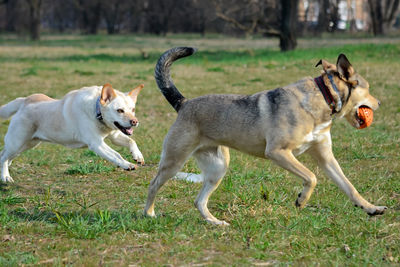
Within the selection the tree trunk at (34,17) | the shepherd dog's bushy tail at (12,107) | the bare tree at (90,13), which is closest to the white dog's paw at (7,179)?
the shepherd dog's bushy tail at (12,107)

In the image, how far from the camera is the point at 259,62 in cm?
1995

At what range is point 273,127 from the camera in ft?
16.0

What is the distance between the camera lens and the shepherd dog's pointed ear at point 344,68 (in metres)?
4.91

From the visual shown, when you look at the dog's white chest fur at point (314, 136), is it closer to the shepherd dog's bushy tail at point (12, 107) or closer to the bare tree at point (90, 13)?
the shepherd dog's bushy tail at point (12, 107)

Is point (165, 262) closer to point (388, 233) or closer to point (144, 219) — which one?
point (144, 219)

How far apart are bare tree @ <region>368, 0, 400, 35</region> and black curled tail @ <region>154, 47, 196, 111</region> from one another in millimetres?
35614

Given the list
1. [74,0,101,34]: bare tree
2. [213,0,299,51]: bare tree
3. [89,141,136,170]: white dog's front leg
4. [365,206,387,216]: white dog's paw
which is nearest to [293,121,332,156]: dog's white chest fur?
[365,206,387,216]: white dog's paw

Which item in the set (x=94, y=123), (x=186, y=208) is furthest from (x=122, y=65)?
(x=186, y=208)

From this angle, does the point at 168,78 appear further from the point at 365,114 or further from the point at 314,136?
the point at 365,114

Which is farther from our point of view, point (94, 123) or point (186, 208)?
point (94, 123)

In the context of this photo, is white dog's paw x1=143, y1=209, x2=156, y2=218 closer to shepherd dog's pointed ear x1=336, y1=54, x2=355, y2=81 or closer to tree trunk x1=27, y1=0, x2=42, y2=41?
shepherd dog's pointed ear x1=336, y1=54, x2=355, y2=81

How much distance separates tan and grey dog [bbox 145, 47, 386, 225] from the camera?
15.8 ft

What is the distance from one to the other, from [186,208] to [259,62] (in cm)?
1498

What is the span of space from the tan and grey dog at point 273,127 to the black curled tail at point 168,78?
5.4 inches
